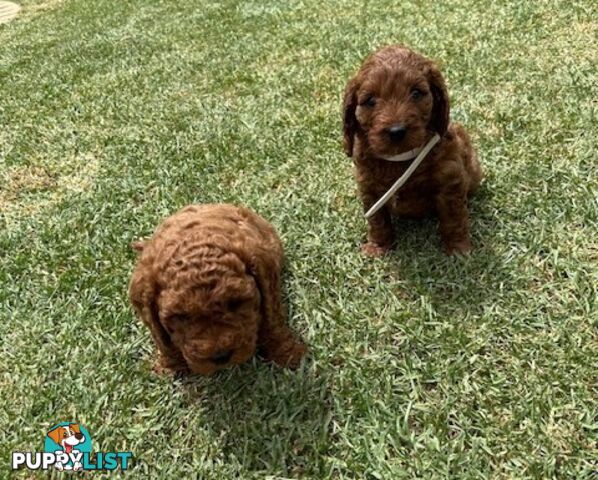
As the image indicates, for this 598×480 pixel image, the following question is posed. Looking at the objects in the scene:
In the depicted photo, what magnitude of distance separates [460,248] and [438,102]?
41.1 inches

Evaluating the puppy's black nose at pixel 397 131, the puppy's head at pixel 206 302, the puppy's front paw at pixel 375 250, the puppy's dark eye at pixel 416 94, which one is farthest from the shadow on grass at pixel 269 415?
the puppy's dark eye at pixel 416 94

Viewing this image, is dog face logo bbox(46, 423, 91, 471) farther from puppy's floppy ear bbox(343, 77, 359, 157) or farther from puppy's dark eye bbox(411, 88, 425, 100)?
puppy's dark eye bbox(411, 88, 425, 100)

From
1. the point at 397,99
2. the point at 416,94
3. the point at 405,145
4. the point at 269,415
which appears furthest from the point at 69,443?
the point at 416,94

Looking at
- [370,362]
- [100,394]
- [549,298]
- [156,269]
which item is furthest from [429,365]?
[100,394]

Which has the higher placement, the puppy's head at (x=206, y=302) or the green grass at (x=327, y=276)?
the puppy's head at (x=206, y=302)

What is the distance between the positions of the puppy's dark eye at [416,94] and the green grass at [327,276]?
46.5 inches

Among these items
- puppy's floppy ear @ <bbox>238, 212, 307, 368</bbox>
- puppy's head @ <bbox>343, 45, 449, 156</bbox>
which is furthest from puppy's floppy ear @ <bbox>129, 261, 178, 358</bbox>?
puppy's head @ <bbox>343, 45, 449, 156</bbox>

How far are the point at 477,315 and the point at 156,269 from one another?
200 cm

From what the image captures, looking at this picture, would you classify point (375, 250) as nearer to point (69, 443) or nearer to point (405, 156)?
point (405, 156)

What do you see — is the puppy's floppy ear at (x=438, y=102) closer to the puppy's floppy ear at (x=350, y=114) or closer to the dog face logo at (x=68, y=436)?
the puppy's floppy ear at (x=350, y=114)

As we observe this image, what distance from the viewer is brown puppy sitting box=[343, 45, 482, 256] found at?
3.21 m

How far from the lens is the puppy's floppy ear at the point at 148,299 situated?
2.82m

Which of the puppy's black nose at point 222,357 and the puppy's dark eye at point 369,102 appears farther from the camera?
the puppy's dark eye at point 369,102

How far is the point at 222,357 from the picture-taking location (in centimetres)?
272
